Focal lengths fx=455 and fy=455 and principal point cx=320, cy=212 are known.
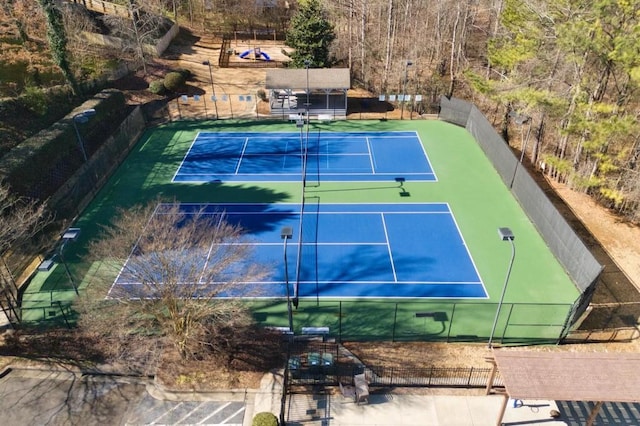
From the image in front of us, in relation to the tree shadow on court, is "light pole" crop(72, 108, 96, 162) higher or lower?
higher

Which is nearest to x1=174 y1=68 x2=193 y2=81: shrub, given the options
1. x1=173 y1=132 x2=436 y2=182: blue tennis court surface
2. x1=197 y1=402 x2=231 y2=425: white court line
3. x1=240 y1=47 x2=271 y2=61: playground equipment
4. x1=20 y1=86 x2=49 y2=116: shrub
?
x1=240 y1=47 x2=271 y2=61: playground equipment

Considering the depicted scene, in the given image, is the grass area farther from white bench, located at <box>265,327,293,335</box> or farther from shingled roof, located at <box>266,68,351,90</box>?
shingled roof, located at <box>266,68,351,90</box>

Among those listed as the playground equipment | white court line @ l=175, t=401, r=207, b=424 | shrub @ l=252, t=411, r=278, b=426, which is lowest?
white court line @ l=175, t=401, r=207, b=424

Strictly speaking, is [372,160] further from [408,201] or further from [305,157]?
[408,201]

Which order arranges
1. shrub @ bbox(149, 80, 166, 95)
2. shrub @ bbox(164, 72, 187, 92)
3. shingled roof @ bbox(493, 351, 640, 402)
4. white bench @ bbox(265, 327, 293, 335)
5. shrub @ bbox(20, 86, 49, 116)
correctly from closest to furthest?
shingled roof @ bbox(493, 351, 640, 402)
white bench @ bbox(265, 327, 293, 335)
shrub @ bbox(20, 86, 49, 116)
shrub @ bbox(149, 80, 166, 95)
shrub @ bbox(164, 72, 187, 92)

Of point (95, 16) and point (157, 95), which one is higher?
point (95, 16)

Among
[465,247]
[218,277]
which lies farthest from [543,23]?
[218,277]

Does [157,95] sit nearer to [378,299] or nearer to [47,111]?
[47,111]
